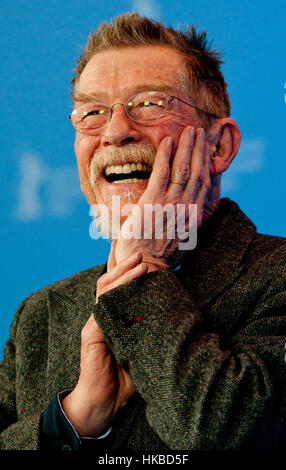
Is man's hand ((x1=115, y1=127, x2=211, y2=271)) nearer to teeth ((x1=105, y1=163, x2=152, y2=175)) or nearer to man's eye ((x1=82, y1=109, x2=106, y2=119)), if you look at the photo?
teeth ((x1=105, y1=163, x2=152, y2=175))

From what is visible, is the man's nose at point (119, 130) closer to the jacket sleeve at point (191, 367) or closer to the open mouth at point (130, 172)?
the open mouth at point (130, 172)

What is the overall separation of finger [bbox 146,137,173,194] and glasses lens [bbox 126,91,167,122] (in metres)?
0.15

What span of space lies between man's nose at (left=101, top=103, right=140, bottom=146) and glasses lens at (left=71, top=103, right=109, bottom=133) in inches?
2.3

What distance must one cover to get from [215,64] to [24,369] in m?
1.10

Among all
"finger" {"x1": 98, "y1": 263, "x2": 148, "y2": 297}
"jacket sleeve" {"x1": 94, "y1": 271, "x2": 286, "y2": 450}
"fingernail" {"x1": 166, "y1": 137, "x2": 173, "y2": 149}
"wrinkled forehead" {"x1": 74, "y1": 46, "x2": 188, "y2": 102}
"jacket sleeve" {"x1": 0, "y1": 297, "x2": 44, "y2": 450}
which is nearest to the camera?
"jacket sleeve" {"x1": 94, "y1": 271, "x2": 286, "y2": 450}

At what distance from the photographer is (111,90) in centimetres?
155

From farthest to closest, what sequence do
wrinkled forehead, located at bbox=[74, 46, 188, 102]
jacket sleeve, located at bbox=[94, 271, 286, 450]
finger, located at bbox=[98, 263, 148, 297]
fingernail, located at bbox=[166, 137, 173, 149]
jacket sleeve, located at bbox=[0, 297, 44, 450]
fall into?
wrinkled forehead, located at bbox=[74, 46, 188, 102] < fingernail, located at bbox=[166, 137, 173, 149] < jacket sleeve, located at bbox=[0, 297, 44, 450] < finger, located at bbox=[98, 263, 148, 297] < jacket sleeve, located at bbox=[94, 271, 286, 450]

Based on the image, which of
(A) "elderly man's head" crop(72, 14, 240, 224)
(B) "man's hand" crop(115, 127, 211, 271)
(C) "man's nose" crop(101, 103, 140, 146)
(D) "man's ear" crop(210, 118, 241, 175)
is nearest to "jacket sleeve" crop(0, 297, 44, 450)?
(B) "man's hand" crop(115, 127, 211, 271)

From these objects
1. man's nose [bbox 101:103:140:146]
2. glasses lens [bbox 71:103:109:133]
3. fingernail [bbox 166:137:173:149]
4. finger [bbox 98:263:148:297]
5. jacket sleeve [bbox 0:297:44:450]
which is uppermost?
glasses lens [bbox 71:103:109:133]

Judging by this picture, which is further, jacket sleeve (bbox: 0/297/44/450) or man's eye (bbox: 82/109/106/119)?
man's eye (bbox: 82/109/106/119)

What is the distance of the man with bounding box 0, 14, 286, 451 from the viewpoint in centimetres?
112

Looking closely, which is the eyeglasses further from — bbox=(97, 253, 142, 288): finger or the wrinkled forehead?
bbox=(97, 253, 142, 288): finger

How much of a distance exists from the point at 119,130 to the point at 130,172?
0.12m

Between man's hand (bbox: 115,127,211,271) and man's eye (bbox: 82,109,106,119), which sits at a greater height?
man's eye (bbox: 82,109,106,119)
